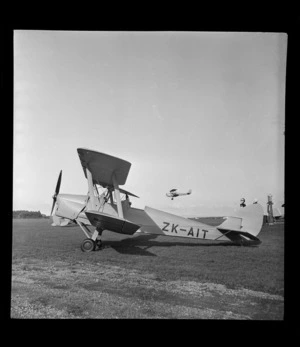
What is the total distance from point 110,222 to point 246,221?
3.25 meters

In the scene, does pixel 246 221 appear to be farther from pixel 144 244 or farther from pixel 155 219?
pixel 144 244

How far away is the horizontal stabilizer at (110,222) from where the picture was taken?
5043 mm

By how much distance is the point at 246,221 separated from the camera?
6.15 m

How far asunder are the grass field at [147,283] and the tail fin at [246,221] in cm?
83

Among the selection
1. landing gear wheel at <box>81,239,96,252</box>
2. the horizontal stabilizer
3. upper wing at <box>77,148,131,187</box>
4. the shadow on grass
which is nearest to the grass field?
landing gear wheel at <box>81,239,96,252</box>

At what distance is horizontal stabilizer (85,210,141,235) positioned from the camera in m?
5.04

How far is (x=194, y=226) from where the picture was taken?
607 cm

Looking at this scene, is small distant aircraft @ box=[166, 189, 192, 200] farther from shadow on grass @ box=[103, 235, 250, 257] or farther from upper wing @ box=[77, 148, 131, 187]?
shadow on grass @ box=[103, 235, 250, 257]

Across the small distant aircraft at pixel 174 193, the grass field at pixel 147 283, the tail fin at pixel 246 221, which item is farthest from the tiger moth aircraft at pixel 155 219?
the small distant aircraft at pixel 174 193
